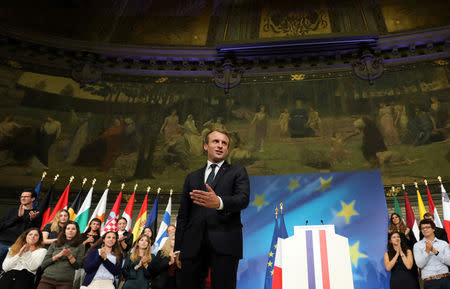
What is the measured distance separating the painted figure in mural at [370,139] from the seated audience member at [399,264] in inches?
243

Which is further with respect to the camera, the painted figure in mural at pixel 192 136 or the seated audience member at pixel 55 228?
the painted figure in mural at pixel 192 136

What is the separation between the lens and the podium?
524cm

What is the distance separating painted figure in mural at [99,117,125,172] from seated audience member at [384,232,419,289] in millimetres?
9111

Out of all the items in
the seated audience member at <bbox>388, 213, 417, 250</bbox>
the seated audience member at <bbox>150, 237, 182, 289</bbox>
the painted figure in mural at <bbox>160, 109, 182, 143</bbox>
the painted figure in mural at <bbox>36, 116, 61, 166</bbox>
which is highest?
the painted figure in mural at <bbox>160, 109, 182, 143</bbox>

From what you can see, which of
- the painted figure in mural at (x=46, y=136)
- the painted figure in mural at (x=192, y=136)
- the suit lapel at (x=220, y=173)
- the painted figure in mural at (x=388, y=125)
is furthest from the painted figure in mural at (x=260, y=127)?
the suit lapel at (x=220, y=173)

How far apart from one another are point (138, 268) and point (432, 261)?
4130 mm

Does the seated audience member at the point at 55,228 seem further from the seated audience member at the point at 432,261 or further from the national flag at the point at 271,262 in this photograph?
the seated audience member at the point at 432,261

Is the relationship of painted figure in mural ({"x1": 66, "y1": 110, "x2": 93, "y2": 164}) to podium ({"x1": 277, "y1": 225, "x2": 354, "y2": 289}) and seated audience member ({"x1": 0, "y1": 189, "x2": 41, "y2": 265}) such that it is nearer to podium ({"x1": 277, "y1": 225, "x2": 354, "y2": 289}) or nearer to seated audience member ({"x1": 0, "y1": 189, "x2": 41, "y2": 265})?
seated audience member ({"x1": 0, "y1": 189, "x2": 41, "y2": 265})

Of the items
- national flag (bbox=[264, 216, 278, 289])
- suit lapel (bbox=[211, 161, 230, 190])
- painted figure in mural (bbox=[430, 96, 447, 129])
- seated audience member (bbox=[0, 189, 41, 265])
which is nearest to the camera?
suit lapel (bbox=[211, 161, 230, 190])

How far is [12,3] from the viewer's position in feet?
41.7

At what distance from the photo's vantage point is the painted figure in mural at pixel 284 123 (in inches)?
492

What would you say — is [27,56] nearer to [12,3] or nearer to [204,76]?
[12,3]

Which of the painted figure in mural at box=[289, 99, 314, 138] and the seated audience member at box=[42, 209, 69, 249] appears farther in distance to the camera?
the painted figure in mural at box=[289, 99, 314, 138]

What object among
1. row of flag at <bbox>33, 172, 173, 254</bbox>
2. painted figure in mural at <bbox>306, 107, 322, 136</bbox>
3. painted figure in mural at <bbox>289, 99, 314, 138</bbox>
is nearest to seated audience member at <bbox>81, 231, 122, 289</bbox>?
row of flag at <bbox>33, 172, 173, 254</bbox>
